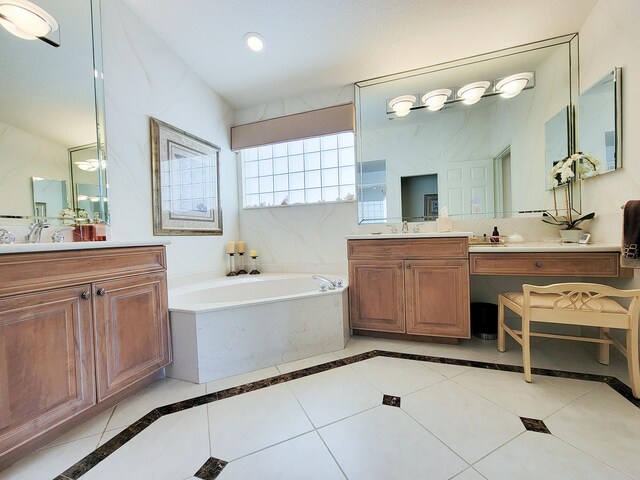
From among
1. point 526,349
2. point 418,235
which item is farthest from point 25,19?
point 526,349

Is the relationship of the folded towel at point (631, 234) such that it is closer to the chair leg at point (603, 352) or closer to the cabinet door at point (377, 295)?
the chair leg at point (603, 352)

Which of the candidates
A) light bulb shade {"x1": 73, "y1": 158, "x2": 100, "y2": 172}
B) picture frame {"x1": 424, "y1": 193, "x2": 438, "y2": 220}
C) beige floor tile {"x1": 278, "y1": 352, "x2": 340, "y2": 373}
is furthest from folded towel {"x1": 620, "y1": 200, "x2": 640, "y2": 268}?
light bulb shade {"x1": 73, "y1": 158, "x2": 100, "y2": 172}

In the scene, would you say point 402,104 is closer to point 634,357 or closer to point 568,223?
point 568,223

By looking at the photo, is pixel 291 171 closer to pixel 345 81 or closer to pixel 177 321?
Answer: pixel 345 81

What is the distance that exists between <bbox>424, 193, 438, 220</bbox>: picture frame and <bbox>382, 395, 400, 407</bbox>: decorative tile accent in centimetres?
163

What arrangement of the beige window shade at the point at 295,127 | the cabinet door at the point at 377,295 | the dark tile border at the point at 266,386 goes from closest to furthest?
1. the dark tile border at the point at 266,386
2. the cabinet door at the point at 377,295
3. the beige window shade at the point at 295,127

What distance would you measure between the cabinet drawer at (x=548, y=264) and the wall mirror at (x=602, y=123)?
1.96 ft

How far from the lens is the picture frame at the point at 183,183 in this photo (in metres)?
2.06

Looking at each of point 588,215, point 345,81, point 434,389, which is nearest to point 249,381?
point 434,389

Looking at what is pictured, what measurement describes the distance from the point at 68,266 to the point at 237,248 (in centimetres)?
178

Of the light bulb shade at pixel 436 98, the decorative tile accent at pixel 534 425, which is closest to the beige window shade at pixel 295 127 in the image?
the light bulb shade at pixel 436 98

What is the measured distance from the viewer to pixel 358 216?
2.65 meters

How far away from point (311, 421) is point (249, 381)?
0.54 m

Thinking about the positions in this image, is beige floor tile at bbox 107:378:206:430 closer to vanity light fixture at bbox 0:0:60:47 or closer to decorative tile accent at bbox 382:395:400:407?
decorative tile accent at bbox 382:395:400:407
